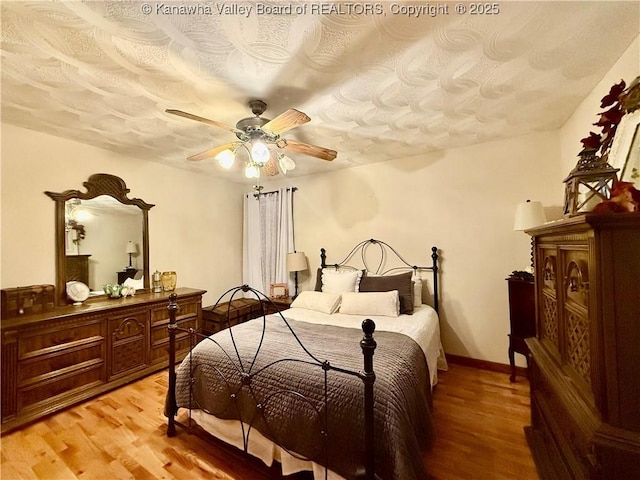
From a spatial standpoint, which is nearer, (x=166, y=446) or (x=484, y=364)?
(x=166, y=446)

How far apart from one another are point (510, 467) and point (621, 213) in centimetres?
165

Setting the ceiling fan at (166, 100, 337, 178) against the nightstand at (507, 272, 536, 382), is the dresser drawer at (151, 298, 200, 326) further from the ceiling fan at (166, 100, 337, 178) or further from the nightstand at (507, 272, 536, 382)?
the nightstand at (507, 272, 536, 382)

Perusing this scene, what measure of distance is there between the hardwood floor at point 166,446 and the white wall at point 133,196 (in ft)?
4.43

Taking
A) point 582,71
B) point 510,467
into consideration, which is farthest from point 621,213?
point 510,467

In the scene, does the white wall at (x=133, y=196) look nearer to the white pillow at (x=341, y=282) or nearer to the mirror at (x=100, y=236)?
the mirror at (x=100, y=236)

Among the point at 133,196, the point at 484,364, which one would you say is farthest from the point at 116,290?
the point at 484,364

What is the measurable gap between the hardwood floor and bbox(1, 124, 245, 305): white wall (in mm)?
1349

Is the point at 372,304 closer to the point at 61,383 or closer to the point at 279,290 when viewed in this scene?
the point at 279,290

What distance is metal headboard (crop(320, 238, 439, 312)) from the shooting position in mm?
3152

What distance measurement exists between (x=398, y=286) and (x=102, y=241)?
10.7 feet

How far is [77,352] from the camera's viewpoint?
7.78 feet

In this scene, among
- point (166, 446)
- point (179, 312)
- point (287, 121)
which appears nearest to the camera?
point (287, 121)

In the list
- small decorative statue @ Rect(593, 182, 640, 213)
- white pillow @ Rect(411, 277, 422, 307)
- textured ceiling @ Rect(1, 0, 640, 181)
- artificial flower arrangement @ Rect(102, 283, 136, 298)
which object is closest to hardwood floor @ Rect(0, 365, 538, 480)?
white pillow @ Rect(411, 277, 422, 307)

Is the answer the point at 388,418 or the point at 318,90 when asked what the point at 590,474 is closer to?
the point at 388,418
